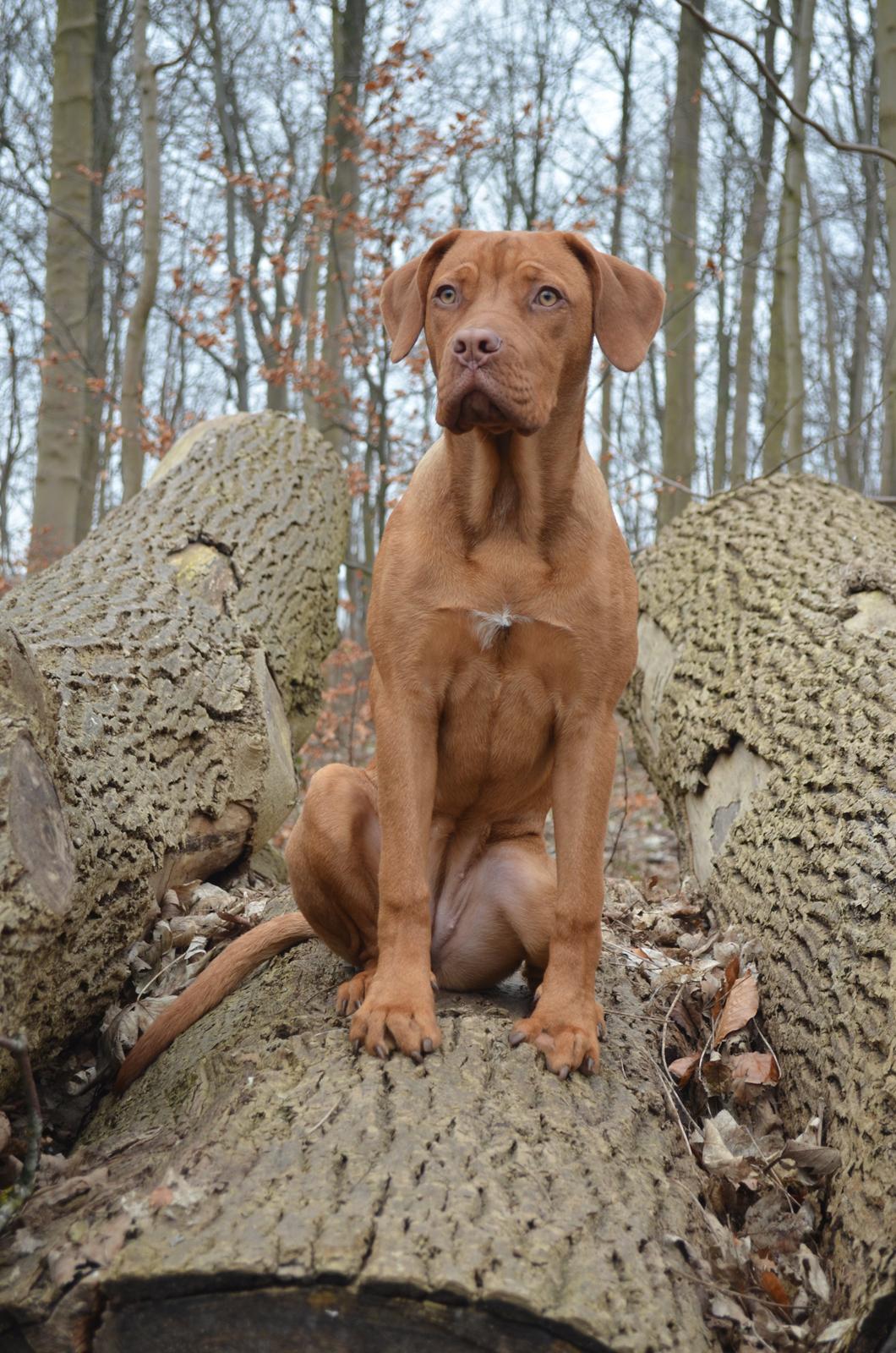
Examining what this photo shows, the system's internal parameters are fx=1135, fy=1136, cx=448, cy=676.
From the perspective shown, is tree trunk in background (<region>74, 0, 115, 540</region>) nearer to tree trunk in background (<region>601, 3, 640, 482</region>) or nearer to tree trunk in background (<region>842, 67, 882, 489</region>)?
tree trunk in background (<region>601, 3, 640, 482</region>)

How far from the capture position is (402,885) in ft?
9.80

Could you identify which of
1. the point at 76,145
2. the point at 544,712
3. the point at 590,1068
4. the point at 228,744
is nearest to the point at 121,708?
the point at 228,744

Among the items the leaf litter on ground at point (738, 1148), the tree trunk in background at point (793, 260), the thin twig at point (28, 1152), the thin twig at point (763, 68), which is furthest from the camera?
the tree trunk in background at point (793, 260)

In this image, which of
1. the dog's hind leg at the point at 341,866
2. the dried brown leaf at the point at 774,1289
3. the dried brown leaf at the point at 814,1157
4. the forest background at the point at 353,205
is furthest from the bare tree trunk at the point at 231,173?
the dried brown leaf at the point at 774,1289

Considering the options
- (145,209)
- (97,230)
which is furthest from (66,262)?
(97,230)

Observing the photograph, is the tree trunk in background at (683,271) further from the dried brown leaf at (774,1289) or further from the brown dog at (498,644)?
the dried brown leaf at (774,1289)

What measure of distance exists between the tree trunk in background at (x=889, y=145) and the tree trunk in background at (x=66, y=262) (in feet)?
24.2

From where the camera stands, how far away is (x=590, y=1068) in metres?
2.89

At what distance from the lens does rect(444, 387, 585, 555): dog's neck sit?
312 cm

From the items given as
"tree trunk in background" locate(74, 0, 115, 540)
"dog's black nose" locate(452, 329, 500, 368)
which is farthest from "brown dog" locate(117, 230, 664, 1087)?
"tree trunk in background" locate(74, 0, 115, 540)

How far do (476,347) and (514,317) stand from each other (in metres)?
0.23

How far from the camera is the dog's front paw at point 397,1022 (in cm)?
277

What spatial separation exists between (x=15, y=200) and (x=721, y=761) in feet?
47.8

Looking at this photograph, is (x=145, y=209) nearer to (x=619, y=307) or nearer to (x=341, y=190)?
(x=341, y=190)
